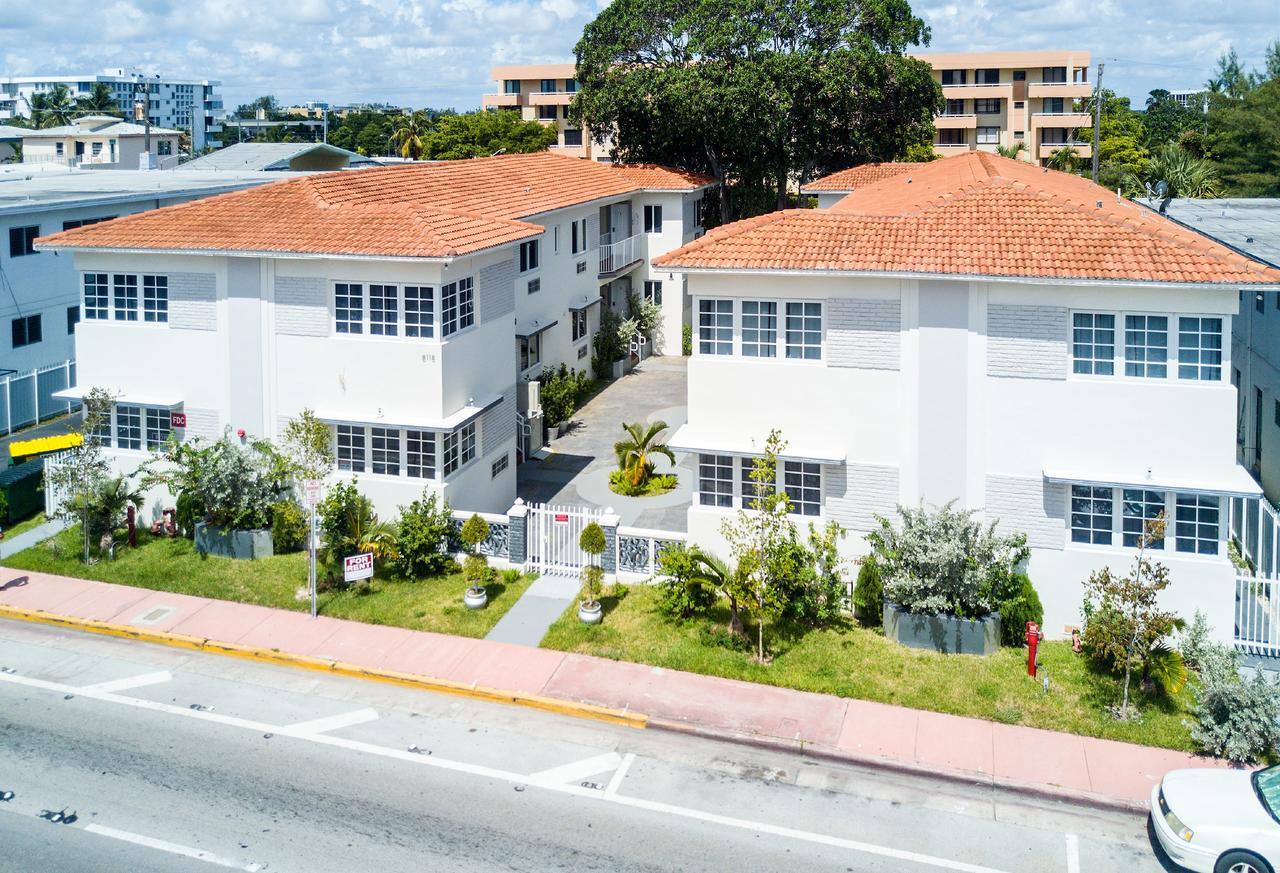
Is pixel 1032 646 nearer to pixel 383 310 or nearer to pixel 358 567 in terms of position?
pixel 358 567

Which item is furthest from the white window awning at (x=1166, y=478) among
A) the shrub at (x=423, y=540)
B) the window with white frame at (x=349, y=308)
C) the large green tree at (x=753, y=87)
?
the large green tree at (x=753, y=87)

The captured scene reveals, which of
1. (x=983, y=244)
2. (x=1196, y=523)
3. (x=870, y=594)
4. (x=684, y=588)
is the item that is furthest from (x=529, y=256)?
(x=1196, y=523)

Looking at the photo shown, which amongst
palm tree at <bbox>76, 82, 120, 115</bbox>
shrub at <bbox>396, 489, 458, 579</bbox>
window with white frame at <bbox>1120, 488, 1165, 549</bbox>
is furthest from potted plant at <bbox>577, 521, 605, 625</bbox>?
palm tree at <bbox>76, 82, 120, 115</bbox>

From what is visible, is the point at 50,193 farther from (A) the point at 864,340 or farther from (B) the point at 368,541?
(A) the point at 864,340

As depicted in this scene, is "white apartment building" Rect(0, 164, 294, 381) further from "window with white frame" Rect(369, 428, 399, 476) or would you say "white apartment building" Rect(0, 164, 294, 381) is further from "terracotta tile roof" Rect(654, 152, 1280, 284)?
"terracotta tile roof" Rect(654, 152, 1280, 284)

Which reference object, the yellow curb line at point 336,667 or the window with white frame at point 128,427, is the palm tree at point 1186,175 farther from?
the yellow curb line at point 336,667
